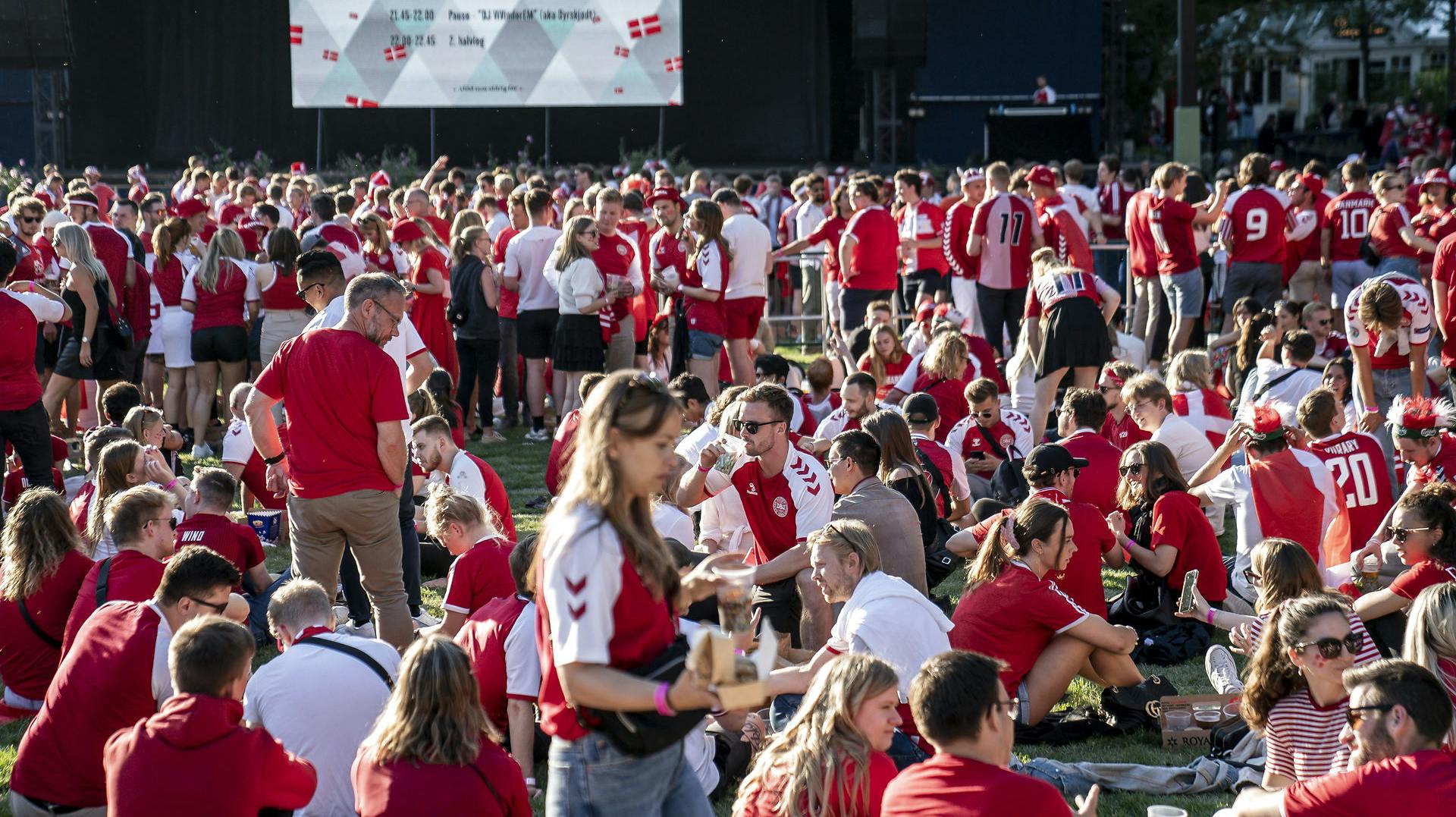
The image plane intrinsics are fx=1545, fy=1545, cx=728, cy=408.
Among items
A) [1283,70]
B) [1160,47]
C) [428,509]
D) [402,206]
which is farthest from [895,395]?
[1283,70]

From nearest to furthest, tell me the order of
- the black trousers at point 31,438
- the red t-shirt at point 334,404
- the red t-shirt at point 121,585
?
the red t-shirt at point 121,585 → the red t-shirt at point 334,404 → the black trousers at point 31,438

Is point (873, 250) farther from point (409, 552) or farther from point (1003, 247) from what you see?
point (409, 552)

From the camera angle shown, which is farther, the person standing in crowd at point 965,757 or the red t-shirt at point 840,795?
the red t-shirt at point 840,795

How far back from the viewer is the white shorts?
9502 millimetres

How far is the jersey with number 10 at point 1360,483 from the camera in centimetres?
604

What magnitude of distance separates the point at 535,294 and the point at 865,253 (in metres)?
2.41

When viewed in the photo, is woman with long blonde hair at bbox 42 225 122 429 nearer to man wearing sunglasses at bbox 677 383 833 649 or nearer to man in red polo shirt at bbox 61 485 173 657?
man in red polo shirt at bbox 61 485 173 657

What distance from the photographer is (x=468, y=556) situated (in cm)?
496

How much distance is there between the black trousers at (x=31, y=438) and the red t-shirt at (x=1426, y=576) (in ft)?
18.9

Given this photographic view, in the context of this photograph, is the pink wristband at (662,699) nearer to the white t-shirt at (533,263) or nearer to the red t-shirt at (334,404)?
the red t-shirt at (334,404)

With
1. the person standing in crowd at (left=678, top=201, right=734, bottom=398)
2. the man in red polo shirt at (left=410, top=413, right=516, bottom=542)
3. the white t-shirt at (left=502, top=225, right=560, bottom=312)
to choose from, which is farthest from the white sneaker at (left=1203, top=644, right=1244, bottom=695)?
the white t-shirt at (left=502, top=225, right=560, bottom=312)

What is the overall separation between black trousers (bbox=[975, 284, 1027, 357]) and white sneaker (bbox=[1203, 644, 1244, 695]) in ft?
19.2

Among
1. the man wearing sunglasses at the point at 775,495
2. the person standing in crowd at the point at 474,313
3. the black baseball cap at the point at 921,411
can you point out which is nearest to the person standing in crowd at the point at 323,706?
the man wearing sunglasses at the point at 775,495

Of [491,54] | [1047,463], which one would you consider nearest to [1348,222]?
[1047,463]
